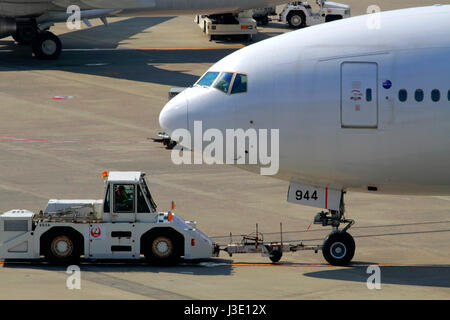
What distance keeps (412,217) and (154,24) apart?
43016 millimetres

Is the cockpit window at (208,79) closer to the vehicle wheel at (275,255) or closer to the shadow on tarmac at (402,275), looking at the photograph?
the vehicle wheel at (275,255)

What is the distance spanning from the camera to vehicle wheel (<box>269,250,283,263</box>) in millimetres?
22641

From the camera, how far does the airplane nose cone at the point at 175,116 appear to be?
21.3 m

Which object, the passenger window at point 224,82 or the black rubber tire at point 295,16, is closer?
the passenger window at point 224,82

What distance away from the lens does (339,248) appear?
2247cm

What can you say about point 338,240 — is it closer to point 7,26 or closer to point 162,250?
point 162,250

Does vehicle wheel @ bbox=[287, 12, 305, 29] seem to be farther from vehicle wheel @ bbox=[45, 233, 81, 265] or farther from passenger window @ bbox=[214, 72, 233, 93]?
vehicle wheel @ bbox=[45, 233, 81, 265]

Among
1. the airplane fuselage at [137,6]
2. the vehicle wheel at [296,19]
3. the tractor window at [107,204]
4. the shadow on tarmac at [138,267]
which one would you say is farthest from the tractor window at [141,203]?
the vehicle wheel at [296,19]

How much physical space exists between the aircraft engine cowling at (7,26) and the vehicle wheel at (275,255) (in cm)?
3255

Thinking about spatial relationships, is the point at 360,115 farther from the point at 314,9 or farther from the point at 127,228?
the point at 314,9

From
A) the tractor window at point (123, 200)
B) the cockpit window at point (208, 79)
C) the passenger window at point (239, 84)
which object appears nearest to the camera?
the passenger window at point (239, 84)

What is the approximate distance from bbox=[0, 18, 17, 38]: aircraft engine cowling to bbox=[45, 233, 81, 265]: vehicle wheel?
3135 cm

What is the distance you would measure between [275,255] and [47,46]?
3228cm

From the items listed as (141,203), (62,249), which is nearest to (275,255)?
(141,203)
